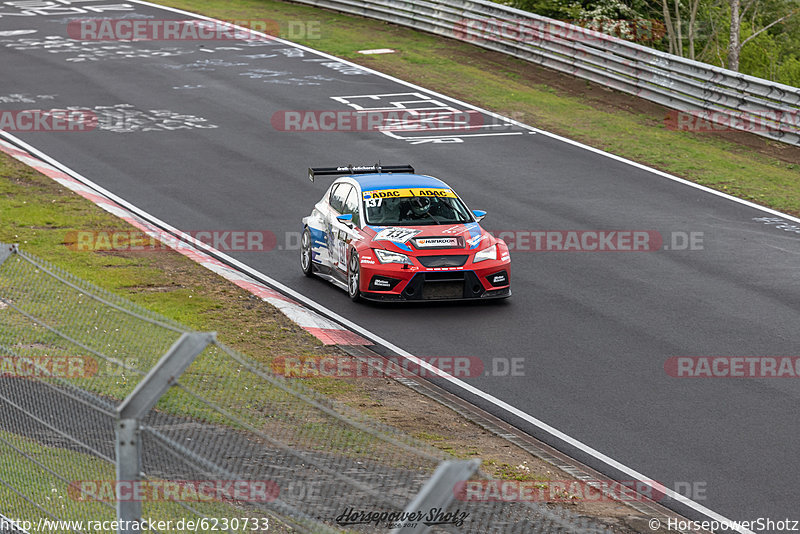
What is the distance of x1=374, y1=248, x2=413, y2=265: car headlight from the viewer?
14.3 metres

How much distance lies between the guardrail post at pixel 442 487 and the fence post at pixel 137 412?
1166mm

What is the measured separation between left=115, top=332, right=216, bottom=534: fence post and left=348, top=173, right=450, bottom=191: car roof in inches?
424

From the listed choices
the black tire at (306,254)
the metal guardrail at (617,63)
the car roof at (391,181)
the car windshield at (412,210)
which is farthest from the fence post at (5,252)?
the metal guardrail at (617,63)

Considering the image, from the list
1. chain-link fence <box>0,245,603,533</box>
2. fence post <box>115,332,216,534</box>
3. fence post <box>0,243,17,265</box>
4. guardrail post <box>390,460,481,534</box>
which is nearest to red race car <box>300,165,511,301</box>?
chain-link fence <box>0,245,603,533</box>

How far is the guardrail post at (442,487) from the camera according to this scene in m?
3.68

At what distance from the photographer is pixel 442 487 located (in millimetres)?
3746

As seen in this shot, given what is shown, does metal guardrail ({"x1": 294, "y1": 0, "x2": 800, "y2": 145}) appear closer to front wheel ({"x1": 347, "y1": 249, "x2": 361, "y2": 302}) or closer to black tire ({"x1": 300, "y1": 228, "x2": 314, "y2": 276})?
black tire ({"x1": 300, "y1": 228, "x2": 314, "y2": 276})

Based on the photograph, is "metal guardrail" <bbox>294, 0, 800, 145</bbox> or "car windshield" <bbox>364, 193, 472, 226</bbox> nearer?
"car windshield" <bbox>364, 193, 472, 226</bbox>

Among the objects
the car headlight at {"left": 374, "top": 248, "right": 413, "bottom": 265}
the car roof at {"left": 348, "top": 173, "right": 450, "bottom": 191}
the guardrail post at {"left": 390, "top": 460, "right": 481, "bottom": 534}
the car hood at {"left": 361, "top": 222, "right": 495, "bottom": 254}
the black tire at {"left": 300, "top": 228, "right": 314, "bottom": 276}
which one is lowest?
the black tire at {"left": 300, "top": 228, "right": 314, "bottom": 276}

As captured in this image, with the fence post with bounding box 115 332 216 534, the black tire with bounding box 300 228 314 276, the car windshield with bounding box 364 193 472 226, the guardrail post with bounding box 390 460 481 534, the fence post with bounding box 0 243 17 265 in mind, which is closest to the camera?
the guardrail post with bounding box 390 460 481 534

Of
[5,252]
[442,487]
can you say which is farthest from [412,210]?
[442,487]

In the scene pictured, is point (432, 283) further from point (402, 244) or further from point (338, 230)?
point (338, 230)

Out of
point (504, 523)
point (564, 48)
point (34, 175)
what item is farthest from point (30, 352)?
point (564, 48)

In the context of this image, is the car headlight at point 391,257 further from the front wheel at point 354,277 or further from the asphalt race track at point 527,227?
the asphalt race track at point 527,227
